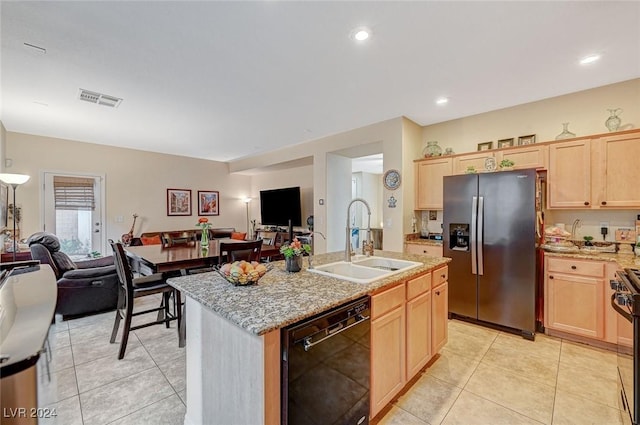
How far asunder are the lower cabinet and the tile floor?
0.74ft

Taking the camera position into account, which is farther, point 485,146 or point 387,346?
point 485,146

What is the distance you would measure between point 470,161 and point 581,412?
272 cm

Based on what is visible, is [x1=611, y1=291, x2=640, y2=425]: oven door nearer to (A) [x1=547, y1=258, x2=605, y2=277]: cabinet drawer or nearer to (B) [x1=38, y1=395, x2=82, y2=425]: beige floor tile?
(A) [x1=547, y1=258, x2=605, y2=277]: cabinet drawer

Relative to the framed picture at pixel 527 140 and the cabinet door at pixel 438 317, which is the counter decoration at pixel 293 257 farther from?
the framed picture at pixel 527 140

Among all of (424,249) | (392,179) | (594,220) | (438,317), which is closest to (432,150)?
(392,179)

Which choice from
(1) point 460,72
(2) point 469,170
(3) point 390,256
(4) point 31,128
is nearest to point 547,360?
(3) point 390,256

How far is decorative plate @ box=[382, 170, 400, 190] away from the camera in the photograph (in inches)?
158

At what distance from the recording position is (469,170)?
348cm

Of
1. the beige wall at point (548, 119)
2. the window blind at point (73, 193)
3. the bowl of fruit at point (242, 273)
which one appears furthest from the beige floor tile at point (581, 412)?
the window blind at point (73, 193)

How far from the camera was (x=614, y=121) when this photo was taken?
2.87 meters

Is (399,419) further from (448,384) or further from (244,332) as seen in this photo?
(244,332)

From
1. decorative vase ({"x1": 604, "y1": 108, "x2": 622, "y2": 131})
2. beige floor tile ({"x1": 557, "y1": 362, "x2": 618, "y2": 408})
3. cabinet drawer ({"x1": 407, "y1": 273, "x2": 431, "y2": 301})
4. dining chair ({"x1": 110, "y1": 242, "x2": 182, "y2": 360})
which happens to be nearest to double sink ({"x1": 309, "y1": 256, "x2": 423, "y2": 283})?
cabinet drawer ({"x1": 407, "y1": 273, "x2": 431, "y2": 301})

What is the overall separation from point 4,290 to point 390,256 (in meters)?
2.50

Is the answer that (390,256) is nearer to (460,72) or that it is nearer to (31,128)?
(460,72)
